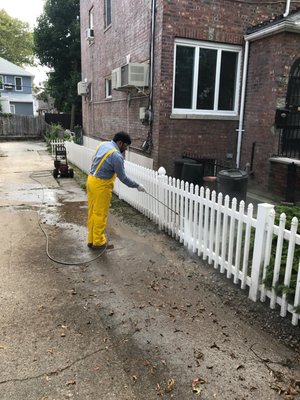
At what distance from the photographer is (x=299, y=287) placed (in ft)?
10.7

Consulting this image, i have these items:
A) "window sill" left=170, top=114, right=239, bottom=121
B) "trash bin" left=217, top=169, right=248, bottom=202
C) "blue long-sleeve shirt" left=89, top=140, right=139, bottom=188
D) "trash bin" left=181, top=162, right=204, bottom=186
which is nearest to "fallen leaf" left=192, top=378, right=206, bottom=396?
"blue long-sleeve shirt" left=89, top=140, right=139, bottom=188

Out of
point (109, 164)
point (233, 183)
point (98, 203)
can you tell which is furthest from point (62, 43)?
point (98, 203)

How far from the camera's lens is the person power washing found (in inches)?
200

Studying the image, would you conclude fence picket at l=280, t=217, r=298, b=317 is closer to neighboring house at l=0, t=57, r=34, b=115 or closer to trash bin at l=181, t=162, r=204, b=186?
trash bin at l=181, t=162, r=204, b=186

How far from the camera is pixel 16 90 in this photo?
40375mm

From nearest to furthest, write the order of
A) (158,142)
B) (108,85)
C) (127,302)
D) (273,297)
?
(273,297)
(127,302)
(158,142)
(108,85)

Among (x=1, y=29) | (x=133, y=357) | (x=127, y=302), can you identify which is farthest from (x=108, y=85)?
(x=1, y=29)

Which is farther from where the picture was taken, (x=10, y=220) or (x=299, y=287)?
(x=10, y=220)

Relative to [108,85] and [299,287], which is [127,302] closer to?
[299,287]

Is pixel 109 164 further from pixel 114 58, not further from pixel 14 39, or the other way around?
pixel 14 39

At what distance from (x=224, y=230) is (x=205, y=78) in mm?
5764

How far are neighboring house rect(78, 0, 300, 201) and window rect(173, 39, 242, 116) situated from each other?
0.02m

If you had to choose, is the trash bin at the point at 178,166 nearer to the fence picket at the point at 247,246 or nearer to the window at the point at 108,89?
the fence picket at the point at 247,246

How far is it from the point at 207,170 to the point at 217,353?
6824mm
